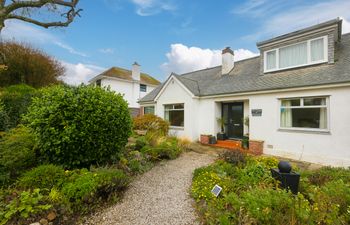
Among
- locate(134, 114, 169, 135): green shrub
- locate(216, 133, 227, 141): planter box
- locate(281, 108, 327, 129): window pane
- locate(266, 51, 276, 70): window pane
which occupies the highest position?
locate(266, 51, 276, 70): window pane

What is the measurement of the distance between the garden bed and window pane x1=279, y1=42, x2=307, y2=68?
6113mm

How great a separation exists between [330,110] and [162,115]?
9.94 m

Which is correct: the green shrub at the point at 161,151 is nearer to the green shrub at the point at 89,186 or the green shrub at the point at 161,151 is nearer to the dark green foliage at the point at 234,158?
the dark green foliage at the point at 234,158

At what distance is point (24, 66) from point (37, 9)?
237 inches

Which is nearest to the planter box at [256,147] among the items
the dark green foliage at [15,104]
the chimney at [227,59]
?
the chimney at [227,59]

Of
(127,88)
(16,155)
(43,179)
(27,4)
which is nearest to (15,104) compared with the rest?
(16,155)

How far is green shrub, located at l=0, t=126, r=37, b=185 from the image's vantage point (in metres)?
4.28

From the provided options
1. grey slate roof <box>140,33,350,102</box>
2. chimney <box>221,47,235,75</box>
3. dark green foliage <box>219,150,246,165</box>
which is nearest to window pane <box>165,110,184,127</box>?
grey slate roof <box>140,33,350,102</box>

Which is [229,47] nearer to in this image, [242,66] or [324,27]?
[242,66]

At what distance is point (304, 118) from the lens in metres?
7.62

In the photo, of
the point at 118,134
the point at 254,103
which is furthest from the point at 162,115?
the point at 118,134

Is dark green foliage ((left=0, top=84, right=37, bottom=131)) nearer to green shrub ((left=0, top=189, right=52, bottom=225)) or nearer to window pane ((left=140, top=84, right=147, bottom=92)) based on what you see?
green shrub ((left=0, top=189, right=52, bottom=225))

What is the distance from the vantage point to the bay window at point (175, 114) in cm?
1216

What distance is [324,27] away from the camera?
7715mm
